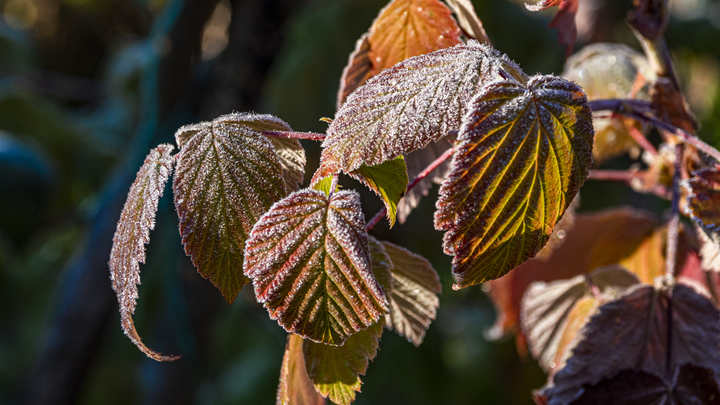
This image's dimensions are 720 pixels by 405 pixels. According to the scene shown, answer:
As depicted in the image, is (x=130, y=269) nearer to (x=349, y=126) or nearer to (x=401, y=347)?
(x=349, y=126)

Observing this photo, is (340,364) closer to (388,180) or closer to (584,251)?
(388,180)

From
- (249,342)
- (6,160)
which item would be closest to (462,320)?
(249,342)

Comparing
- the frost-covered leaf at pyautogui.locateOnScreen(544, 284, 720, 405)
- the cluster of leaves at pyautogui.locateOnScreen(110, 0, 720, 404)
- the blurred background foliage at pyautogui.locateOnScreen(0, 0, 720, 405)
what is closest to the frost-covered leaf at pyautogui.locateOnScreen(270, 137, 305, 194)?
the cluster of leaves at pyautogui.locateOnScreen(110, 0, 720, 404)

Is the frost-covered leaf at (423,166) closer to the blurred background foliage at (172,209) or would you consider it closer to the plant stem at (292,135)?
the plant stem at (292,135)

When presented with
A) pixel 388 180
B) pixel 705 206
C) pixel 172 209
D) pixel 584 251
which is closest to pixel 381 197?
pixel 388 180

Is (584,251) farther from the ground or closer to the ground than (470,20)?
closer to the ground

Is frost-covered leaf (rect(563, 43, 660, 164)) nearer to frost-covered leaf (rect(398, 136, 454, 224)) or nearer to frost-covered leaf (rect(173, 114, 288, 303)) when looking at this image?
frost-covered leaf (rect(398, 136, 454, 224))
